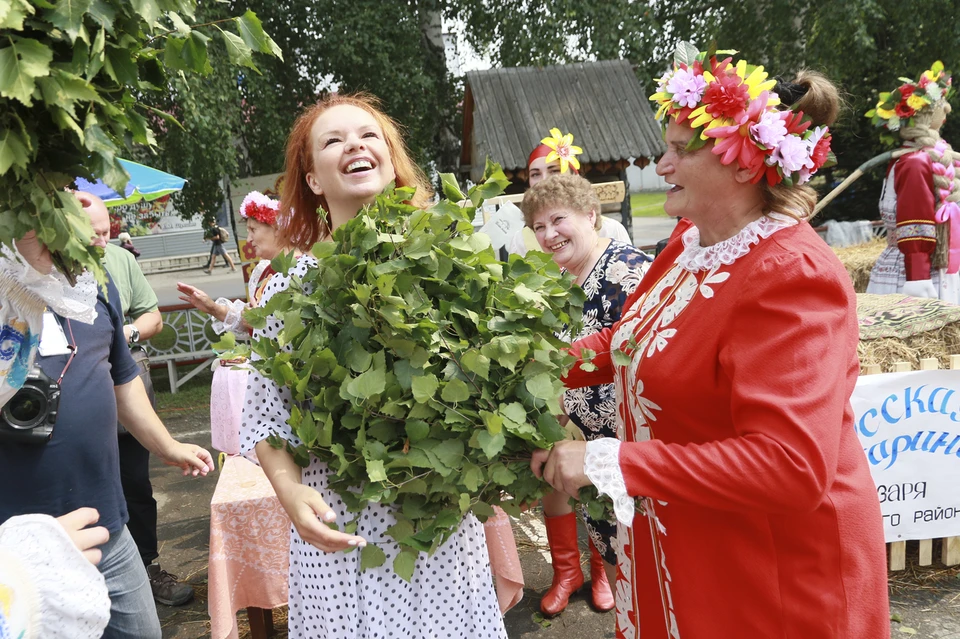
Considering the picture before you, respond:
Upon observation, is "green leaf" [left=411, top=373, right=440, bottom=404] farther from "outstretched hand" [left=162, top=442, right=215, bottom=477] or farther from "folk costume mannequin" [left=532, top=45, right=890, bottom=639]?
"outstretched hand" [left=162, top=442, right=215, bottom=477]

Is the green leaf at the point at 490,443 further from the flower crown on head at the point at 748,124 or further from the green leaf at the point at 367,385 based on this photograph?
the flower crown on head at the point at 748,124

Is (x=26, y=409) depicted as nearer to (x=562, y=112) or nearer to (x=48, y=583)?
(x=48, y=583)

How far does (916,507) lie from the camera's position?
11.4ft

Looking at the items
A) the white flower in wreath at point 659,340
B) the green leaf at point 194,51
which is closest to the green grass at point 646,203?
the white flower in wreath at point 659,340

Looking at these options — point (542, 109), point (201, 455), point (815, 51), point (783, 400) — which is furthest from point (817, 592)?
point (815, 51)

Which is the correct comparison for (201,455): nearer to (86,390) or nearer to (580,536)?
(86,390)

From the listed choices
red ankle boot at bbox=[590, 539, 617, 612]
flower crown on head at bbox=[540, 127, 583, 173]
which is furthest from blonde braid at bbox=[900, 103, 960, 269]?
red ankle boot at bbox=[590, 539, 617, 612]

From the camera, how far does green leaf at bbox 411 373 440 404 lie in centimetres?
137

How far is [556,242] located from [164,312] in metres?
7.81

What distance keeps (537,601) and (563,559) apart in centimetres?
30

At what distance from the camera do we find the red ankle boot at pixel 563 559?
11.4 feet

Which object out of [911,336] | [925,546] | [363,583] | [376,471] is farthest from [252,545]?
[911,336]

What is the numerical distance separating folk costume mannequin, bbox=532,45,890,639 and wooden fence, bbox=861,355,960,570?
2.29 m

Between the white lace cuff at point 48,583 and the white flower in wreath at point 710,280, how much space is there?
1366mm
